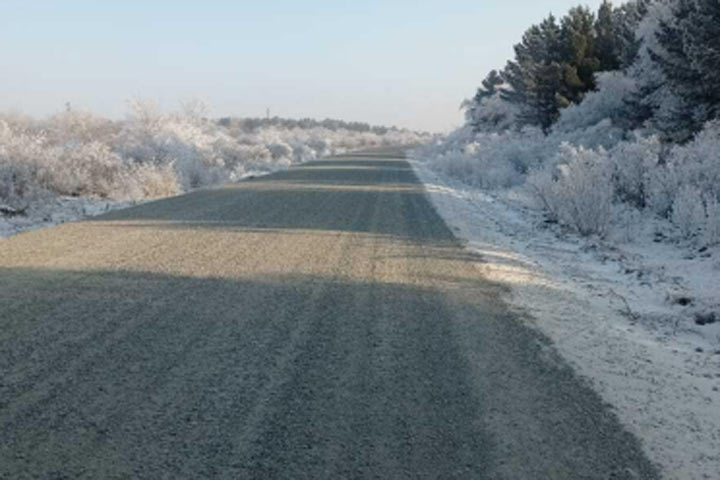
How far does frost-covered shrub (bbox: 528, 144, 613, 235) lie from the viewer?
12.8 m

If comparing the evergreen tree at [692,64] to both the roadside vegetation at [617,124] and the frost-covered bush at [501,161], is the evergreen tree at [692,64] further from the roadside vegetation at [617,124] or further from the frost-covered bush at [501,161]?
the frost-covered bush at [501,161]

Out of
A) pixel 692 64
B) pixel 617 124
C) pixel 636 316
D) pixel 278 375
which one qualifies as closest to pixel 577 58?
pixel 617 124

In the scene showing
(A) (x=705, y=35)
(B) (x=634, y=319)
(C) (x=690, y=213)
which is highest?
(A) (x=705, y=35)

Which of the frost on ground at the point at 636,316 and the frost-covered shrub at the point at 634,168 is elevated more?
the frost-covered shrub at the point at 634,168

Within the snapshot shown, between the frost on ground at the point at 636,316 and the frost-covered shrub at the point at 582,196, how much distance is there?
0.40 m

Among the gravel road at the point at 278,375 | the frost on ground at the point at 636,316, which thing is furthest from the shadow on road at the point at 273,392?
the frost on ground at the point at 636,316

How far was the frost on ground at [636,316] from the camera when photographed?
432cm

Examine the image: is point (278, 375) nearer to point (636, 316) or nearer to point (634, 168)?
point (636, 316)

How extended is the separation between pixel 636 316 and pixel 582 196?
6.55 meters

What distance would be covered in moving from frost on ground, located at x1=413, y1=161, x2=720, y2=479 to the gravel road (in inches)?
11.2

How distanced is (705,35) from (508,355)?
52.6 ft

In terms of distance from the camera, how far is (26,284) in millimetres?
6910

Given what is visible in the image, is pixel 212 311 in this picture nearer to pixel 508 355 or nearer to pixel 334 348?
pixel 334 348

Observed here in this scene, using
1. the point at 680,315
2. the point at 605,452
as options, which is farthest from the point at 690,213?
the point at 605,452
